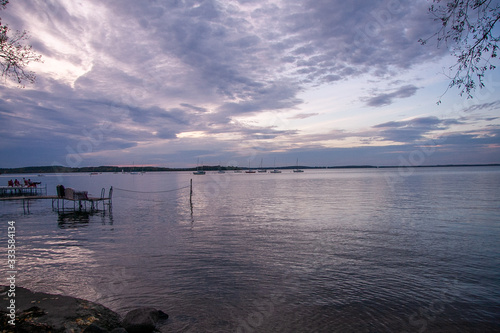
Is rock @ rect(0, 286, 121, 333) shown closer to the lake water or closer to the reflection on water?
the lake water

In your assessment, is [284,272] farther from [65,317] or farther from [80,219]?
[80,219]

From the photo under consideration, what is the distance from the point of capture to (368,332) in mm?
7391

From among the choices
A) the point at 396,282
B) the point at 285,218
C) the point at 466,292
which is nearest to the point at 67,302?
the point at 396,282

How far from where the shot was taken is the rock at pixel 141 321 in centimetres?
706

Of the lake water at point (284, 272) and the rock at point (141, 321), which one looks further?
the lake water at point (284, 272)

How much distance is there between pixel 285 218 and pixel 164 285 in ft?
51.1

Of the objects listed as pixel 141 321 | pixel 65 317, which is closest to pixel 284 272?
pixel 141 321

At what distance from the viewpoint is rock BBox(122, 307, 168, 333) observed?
7062 millimetres

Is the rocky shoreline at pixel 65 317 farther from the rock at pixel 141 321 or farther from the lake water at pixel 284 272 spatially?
the lake water at pixel 284 272

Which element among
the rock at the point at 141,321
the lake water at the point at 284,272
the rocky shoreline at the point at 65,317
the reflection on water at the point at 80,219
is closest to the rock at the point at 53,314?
the rocky shoreline at the point at 65,317

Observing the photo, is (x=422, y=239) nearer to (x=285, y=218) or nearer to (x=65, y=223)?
(x=285, y=218)

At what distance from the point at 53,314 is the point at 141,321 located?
2104 mm

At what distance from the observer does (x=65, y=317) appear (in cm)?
703

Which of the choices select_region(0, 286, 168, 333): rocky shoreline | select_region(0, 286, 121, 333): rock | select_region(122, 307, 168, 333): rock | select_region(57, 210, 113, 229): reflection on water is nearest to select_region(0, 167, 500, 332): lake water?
select_region(122, 307, 168, 333): rock
